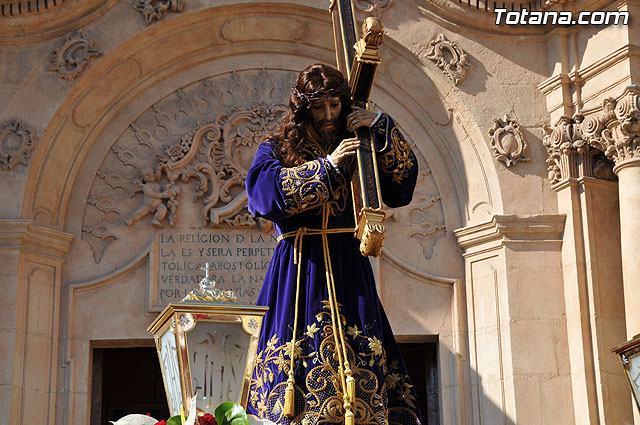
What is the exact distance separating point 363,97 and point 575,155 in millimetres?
4922

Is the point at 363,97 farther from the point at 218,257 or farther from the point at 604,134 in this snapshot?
the point at 218,257

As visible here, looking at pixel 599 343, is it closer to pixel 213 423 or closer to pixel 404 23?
pixel 404 23

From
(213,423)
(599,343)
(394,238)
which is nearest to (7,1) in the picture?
(394,238)

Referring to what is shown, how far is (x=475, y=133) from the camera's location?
994 centimetres

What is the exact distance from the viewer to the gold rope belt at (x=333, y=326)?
463 centimetres

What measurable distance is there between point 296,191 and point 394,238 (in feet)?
17.3

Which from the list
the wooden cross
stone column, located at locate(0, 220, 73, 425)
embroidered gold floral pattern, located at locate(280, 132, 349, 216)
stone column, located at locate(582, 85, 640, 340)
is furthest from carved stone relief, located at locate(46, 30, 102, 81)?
embroidered gold floral pattern, located at locate(280, 132, 349, 216)

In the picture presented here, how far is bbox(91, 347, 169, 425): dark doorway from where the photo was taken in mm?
11688

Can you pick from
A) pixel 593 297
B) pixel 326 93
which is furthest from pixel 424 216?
pixel 326 93

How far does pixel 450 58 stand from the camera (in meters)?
10.0

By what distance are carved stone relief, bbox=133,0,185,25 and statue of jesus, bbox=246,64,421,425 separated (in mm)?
4977

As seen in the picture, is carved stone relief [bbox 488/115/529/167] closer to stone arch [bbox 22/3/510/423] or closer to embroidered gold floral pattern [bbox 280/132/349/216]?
stone arch [bbox 22/3/510/423]

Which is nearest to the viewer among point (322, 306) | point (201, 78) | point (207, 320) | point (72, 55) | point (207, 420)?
point (207, 420)

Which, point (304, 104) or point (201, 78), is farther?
point (201, 78)
